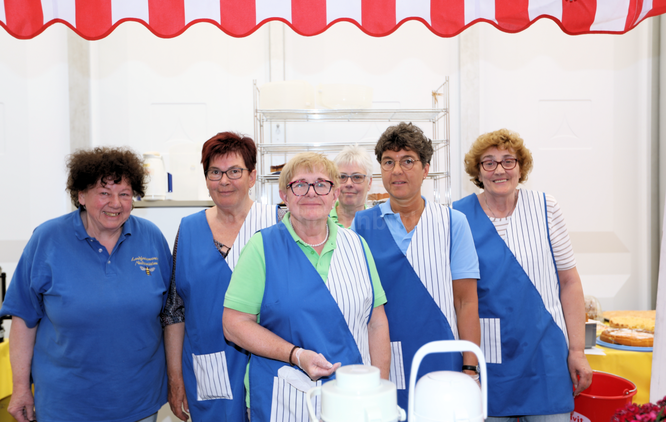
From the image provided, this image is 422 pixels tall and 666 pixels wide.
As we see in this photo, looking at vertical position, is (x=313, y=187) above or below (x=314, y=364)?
above

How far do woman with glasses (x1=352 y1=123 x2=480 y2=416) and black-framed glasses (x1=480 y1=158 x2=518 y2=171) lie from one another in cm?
27

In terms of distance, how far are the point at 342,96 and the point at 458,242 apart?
1.66 metres

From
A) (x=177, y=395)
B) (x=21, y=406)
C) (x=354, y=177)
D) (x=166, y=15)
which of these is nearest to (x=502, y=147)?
(x=354, y=177)

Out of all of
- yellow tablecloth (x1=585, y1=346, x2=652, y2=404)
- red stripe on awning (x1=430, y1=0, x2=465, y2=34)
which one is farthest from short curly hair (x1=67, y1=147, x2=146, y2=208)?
yellow tablecloth (x1=585, y1=346, x2=652, y2=404)

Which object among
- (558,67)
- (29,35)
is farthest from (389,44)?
(29,35)

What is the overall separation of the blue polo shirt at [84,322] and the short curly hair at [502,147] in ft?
4.39

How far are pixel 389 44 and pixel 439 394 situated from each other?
10.8ft

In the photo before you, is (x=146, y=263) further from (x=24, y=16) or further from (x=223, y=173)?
(x=24, y=16)

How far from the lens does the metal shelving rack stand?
2.97 m

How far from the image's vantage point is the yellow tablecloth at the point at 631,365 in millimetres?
2336

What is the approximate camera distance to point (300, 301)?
1.27 m

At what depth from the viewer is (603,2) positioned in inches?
60.2

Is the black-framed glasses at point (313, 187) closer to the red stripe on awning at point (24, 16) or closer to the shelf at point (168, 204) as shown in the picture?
the red stripe on awning at point (24, 16)

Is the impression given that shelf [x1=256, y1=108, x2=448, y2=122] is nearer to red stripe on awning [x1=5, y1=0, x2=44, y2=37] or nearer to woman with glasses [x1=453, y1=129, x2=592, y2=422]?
woman with glasses [x1=453, y1=129, x2=592, y2=422]
